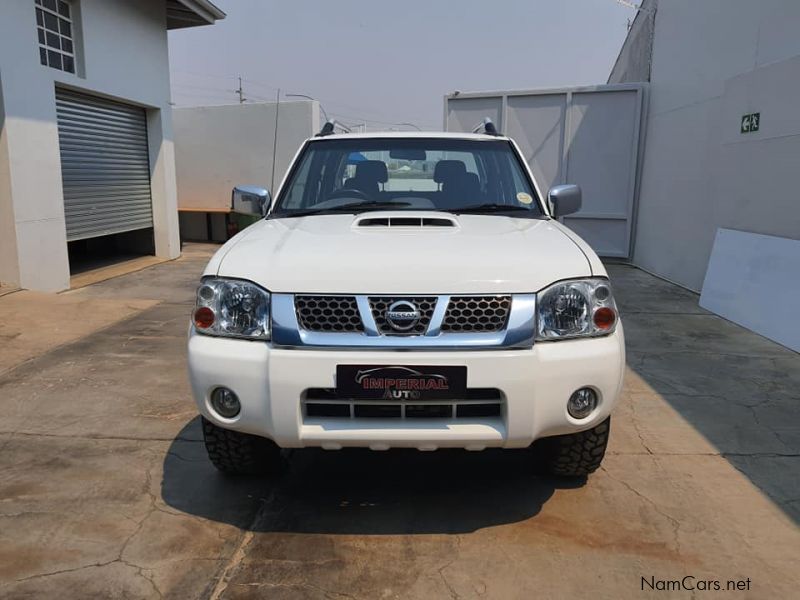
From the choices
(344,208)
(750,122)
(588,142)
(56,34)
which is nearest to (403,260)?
(344,208)

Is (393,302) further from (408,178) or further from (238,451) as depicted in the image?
(408,178)

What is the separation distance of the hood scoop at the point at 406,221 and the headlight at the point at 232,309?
78 centimetres

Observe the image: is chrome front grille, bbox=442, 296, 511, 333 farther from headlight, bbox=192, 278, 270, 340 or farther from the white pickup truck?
headlight, bbox=192, 278, 270, 340

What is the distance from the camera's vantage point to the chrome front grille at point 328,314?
8.36 ft

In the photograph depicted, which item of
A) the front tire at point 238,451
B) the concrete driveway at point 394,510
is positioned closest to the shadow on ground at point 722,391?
the concrete driveway at point 394,510

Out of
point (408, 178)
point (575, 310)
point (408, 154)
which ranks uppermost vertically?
point (408, 154)

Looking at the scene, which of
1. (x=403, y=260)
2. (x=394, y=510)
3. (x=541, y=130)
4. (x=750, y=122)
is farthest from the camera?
(x=541, y=130)

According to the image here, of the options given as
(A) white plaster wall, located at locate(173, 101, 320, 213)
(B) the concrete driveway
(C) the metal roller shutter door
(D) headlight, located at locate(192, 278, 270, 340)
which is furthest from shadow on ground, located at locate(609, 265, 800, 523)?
(A) white plaster wall, located at locate(173, 101, 320, 213)

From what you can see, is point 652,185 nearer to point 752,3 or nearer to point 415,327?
point 752,3

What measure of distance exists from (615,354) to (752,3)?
657 centimetres

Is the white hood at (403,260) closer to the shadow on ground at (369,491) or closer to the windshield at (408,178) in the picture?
the windshield at (408,178)

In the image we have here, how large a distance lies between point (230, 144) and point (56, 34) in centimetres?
665

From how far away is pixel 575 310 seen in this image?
2.66 m

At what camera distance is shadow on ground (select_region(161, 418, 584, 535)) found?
2926mm
